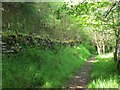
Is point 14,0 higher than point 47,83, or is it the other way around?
point 14,0

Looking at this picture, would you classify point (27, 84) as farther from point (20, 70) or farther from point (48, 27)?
point (48, 27)

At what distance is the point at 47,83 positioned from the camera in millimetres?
9867

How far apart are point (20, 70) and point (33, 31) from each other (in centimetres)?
595

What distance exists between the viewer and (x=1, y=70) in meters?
9.51

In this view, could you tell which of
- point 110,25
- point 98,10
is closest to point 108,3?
point 98,10

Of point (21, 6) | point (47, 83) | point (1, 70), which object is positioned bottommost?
point (47, 83)

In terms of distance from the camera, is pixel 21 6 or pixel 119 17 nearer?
pixel 21 6

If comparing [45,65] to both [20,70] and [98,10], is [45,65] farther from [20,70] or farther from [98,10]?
[98,10]

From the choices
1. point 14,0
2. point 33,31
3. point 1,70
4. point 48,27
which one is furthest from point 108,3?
point 48,27

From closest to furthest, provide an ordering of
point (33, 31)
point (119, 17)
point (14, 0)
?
1. point (14, 0)
2. point (119, 17)
3. point (33, 31)

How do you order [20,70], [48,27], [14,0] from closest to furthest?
[20,70]
[14,0]
[48,27]

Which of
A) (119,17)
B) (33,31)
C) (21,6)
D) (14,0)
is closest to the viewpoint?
(14,0)

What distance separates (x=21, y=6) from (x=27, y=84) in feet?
15.6

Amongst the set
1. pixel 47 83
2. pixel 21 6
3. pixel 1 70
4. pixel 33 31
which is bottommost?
pixel 47 83
